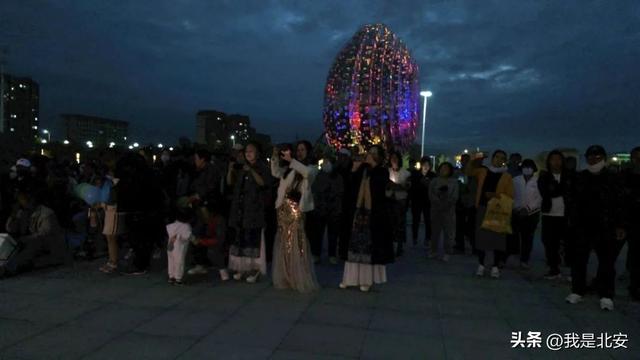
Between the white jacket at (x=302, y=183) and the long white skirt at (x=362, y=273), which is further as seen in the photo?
the long white skirt at (x=362, y=273)

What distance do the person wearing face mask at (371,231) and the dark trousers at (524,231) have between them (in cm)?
301

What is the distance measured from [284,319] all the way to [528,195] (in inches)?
201

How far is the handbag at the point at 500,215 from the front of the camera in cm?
725

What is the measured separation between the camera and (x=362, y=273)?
6438mm

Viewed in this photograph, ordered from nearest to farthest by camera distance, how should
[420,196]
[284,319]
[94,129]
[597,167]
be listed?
[284,319] < [597,167] < [420,196] < [94,129]

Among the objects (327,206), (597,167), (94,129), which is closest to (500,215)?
(597,167)

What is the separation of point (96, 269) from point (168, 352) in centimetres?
379

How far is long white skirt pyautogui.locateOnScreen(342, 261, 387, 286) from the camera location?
6.43 metres

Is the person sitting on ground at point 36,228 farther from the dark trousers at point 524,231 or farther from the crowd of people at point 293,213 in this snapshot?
the dark trousers at point 524,231

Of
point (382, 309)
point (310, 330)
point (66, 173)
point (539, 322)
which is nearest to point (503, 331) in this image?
point (539, 322)

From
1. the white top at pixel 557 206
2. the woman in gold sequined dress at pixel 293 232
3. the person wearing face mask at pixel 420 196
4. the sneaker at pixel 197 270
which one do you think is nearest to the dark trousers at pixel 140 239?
the sneaker at pixel 197 270

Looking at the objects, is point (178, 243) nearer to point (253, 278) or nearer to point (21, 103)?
point (253, 278)

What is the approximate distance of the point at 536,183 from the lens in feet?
26.7

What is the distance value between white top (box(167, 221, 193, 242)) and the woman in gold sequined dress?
1244 millimetres
